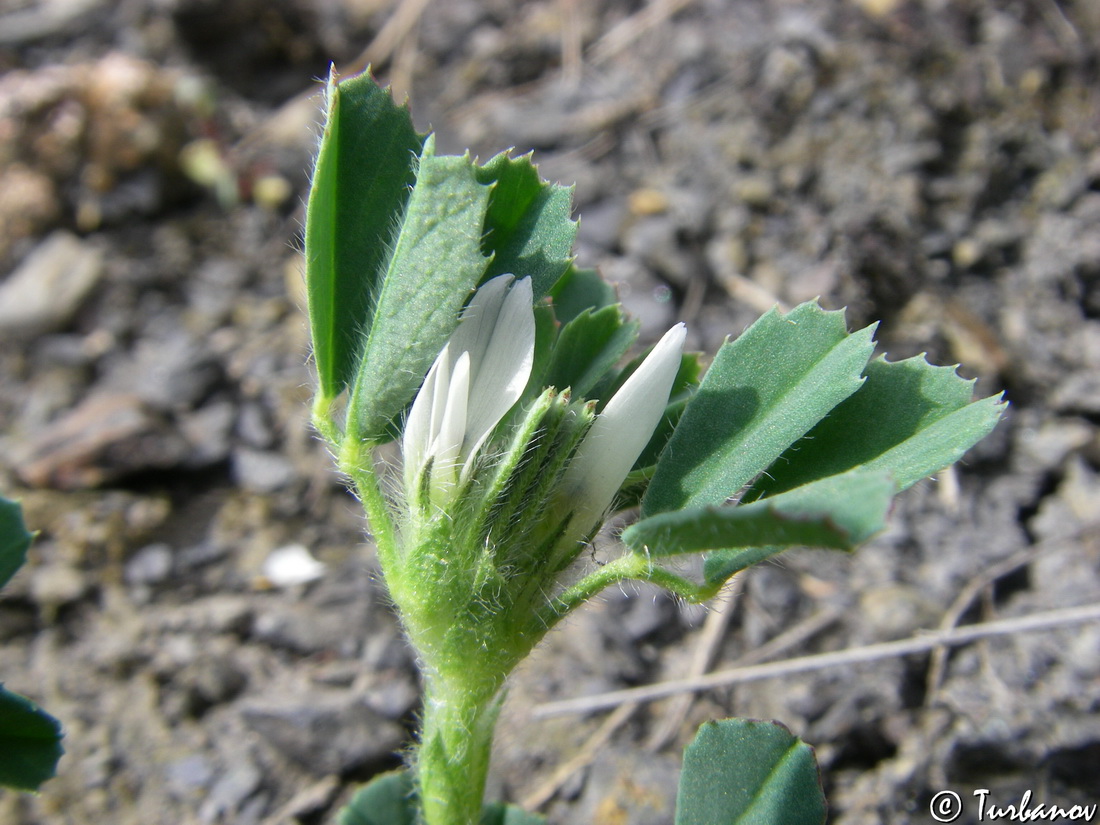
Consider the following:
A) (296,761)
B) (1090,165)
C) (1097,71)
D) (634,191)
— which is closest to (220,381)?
(296,761)

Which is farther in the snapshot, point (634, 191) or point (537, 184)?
point (634, 191)

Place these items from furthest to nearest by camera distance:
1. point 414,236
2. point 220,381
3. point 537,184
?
1. point 220,381
2. point 537,184
3. point 414,236

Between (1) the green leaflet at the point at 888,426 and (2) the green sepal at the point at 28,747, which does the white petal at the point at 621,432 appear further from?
(2) the green sepal at the point at 28,747

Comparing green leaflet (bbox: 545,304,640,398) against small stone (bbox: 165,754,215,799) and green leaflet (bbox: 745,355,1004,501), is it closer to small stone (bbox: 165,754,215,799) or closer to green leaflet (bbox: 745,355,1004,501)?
green leaflet (bbox: 745,355,1004,501)

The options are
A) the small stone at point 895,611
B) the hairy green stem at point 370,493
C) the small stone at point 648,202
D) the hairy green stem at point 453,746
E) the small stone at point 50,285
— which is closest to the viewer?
the hairy green stem at point 370,493

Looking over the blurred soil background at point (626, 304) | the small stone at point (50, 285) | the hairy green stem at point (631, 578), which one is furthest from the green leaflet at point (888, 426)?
the small stone at point (50, 285)

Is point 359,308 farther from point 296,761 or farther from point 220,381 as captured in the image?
point 220,381

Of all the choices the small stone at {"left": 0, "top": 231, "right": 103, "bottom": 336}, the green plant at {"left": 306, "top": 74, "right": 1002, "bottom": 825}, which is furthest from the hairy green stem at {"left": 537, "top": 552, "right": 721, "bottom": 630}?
the small stone at {"left": 0, "top": 231, "right": 103, "bottom": 336}

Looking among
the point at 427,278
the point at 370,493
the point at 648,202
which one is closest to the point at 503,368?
the point at 427,278
